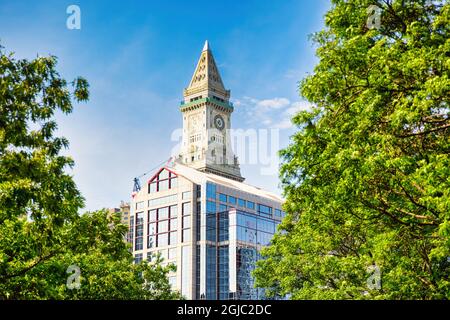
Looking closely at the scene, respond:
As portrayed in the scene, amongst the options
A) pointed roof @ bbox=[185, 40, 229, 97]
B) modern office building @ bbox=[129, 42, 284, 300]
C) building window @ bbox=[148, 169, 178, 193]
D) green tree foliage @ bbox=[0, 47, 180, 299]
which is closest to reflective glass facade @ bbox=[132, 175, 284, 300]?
modern office building @ bbox=[129, 42, 284, 300]

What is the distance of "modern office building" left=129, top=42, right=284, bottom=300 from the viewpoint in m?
121

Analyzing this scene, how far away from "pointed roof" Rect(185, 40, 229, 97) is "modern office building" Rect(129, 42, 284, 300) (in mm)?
50150

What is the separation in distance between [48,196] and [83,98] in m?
3.27

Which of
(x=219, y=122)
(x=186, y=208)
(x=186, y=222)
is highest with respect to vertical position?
(x=219, y=122)

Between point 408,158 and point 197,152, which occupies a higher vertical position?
point 197,152

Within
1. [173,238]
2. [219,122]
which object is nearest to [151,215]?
[173,238]

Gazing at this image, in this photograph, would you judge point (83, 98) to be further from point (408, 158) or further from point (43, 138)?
point (408, 158)

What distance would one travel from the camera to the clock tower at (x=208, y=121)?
17981cm

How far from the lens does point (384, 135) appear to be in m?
16.9

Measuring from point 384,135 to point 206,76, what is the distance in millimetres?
171952

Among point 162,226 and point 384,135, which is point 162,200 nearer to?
point 162,226
